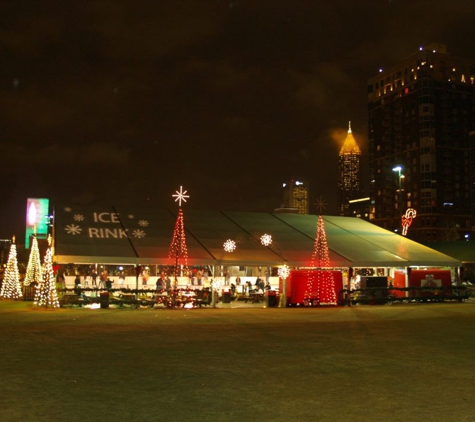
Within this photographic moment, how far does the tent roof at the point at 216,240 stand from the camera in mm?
28891

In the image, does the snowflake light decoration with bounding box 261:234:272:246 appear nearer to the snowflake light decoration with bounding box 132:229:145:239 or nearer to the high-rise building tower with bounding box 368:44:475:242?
the snowflake light decoration with bounding box 132:229:145:239

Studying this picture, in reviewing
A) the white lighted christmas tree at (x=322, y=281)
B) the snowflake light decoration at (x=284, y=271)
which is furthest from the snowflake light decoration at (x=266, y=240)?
the white lighted christmas tree at (x=322, y=281)

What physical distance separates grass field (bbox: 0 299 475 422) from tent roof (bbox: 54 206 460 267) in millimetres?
11213

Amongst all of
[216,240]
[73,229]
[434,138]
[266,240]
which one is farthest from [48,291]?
[434,138]

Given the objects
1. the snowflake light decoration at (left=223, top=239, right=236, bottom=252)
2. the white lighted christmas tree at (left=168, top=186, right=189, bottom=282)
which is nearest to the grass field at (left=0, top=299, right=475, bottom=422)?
the white lighted christmas tree at (left=168, top=186, right=189, bottom=282)

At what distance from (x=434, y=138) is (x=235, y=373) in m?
111

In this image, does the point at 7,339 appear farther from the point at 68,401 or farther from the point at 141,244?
the point at 141,244

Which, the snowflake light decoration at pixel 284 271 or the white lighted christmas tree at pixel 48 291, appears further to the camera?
the snowflake light decoration at pixel 284 271

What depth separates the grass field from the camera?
7.20 meters

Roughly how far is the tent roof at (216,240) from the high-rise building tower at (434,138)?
79268 millimetres

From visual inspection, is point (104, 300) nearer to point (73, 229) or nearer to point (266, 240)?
point (73, 229)

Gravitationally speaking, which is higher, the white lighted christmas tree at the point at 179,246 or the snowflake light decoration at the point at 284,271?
the white lighted christmas tree at the point at 179,246

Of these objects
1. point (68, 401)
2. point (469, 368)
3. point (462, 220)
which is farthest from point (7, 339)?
point (462, 220)

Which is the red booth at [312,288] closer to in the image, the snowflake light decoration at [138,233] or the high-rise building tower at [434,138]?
the snowflake light decoration at [138,233]
